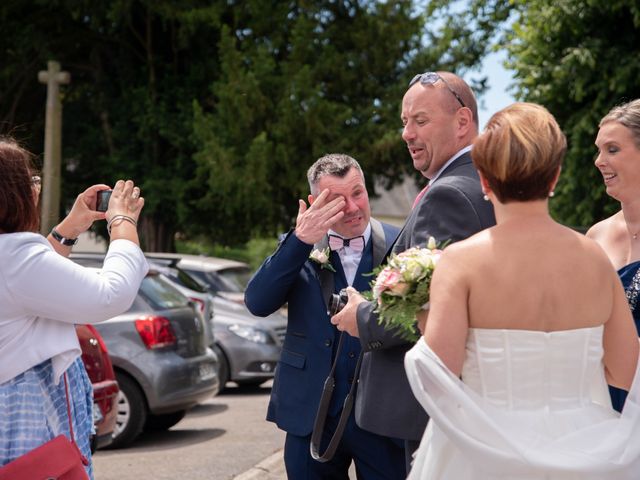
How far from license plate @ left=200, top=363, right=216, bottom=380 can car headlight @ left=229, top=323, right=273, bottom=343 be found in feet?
9.59

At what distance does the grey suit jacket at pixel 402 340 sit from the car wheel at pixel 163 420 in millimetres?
6669

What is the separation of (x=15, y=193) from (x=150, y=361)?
239 inches

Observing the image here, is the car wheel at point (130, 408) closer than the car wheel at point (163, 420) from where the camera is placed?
Yes

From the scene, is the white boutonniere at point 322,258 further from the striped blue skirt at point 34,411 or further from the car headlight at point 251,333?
the car headlight at point 251,333

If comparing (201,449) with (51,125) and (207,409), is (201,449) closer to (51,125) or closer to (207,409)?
(207,409)

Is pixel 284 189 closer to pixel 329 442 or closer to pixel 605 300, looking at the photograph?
pixel 329 442

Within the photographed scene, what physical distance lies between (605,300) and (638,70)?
11486 millimetres

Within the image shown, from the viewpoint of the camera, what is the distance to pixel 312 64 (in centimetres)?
2239

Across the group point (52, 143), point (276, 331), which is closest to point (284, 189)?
point (52, 143)

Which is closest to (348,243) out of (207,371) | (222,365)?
(207,371)

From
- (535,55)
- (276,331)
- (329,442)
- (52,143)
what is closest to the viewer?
(329,442)

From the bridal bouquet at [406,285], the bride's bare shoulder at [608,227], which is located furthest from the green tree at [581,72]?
the bridal bouquet at [406,285]

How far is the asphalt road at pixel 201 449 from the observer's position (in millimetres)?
7734

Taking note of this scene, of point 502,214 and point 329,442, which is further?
point 329,442
